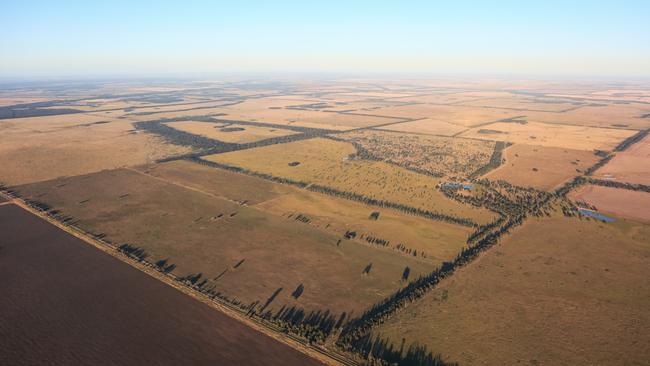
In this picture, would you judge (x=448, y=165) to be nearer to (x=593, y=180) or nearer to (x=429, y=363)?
(x=593, y=180)

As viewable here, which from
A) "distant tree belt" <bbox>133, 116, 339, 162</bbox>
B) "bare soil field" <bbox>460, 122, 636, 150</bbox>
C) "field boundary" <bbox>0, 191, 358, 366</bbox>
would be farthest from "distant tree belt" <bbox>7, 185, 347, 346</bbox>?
"bare soil field" <bbox>460, 122, 636, 150</bbox>

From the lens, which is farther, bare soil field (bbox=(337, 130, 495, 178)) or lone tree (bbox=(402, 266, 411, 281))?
bare soil field (bbox=(337, 130, 495, 178))

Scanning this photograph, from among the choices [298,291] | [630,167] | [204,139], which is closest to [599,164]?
[630,167]

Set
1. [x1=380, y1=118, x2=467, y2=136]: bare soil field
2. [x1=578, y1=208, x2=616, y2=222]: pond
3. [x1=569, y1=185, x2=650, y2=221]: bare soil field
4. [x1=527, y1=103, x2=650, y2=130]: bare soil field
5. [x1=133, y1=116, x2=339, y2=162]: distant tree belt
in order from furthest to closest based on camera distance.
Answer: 1. [x1=527, y1=103, x2=650, y2=130]: bare soil field
2. [x1=380, y1=118, x2=467, y2=136]: bare soil field
3. [x1=133, y1=116, x2=339, y2=162]: distant tree belt
4. [x1=569, y1=185, x2=650, y2=221]: bare soil field
5. [x1=578, y1=208, x2=616, y2=222]: pond

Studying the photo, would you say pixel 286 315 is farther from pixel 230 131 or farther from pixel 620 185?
pixel 230 131

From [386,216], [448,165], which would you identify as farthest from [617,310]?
[448,165]

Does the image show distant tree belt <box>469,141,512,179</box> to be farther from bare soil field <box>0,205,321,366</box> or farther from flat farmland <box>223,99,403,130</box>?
bare soil field <box>0,205,321,366</box>
